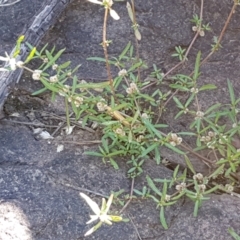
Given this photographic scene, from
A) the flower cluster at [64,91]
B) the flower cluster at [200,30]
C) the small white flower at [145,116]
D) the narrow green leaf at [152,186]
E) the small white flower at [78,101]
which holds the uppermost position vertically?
the flower cluster at [64,91]

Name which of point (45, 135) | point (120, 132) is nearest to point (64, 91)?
point (120, 132)

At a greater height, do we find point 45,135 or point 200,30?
point 200,30

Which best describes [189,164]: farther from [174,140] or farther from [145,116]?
[145,116]

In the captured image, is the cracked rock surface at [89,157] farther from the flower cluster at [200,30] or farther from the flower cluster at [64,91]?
the flower cluster at [64,91]

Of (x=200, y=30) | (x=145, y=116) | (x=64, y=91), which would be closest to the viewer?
(x=64, y=91)

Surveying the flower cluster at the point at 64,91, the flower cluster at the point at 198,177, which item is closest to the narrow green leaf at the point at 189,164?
the flower cluster at the point at 198,177

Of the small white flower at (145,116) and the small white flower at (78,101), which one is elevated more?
the small white flower at (78,101)

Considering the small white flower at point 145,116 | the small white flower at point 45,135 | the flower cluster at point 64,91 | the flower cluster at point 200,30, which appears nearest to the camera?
the flower cluster at point 64,91

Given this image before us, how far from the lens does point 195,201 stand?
193cm

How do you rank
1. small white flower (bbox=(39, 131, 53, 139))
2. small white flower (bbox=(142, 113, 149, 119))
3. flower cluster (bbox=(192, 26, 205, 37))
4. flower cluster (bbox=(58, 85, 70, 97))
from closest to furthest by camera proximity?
flower cluster (bbox=(58, 85, 70, 97))
small white flower (bbox=(142, 113, 149, 119))
small white flower (bbox=(39, 131, 53, 139))
flower cluster (bbox=(192, 26, 205, 37))

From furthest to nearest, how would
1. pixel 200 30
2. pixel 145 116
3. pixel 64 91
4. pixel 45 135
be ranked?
pixel 200 30
pixel 45 135
pixel 145 116
pixel 64 91

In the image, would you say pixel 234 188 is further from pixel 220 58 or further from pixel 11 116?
pixel 11 116

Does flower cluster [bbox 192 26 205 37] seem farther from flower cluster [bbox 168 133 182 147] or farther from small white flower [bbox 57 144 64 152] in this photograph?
small white flower [bbox 57 144 64 152]

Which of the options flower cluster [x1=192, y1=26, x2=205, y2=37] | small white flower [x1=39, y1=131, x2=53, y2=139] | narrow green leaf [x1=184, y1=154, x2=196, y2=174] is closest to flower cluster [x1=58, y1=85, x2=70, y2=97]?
small white flower [x1=39, y1=131, x2=53, y2=139]
